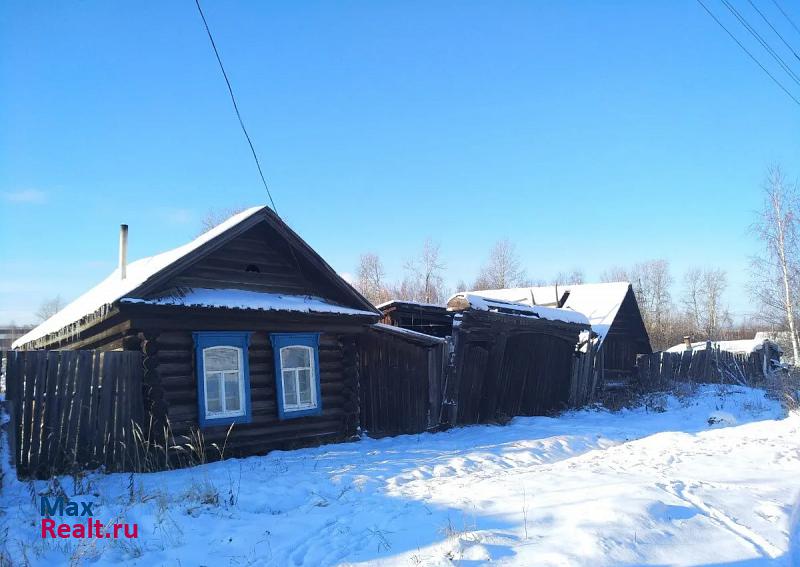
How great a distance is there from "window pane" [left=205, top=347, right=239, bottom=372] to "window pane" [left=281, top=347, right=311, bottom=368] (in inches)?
41.8

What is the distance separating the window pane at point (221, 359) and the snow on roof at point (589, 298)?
16925mm

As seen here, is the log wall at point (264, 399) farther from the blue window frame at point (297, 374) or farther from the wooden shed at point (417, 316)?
the wooden shed at point (417, 316)

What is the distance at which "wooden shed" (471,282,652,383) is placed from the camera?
2628 cm

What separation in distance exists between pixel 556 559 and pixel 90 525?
440cm

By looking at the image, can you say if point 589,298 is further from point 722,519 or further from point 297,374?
point 722,519

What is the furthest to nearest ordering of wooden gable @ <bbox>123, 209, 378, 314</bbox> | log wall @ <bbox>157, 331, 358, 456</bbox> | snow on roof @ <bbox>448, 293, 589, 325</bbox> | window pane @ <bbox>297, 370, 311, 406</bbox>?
snow on roof @ <bbox>448, 293, 589, 325</bbox>, window pane @ <bbox>297, 370, 311, 406</bbox>, wooden gable @ <bbox>123, 209, 378, 314</bbox>, log wall @ <bbox>157, 331, 358, 456</bbox>

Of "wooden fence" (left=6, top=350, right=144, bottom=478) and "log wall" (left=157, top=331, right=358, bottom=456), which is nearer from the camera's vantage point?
"wooden fence" (left=6, top=350, right=144, bottom=478)

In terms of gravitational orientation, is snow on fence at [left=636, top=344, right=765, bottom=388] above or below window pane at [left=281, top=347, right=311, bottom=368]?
below

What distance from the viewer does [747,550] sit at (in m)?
4.95

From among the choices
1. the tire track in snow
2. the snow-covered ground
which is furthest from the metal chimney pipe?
the tire track in snow

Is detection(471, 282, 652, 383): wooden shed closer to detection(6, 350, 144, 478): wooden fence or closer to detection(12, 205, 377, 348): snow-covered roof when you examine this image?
detection(12, 205, 377, 348): snow-covered roof

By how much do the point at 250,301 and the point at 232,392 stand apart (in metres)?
1.74

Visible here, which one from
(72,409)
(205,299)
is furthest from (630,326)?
(72,409)

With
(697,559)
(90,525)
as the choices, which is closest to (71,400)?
(90,525)
